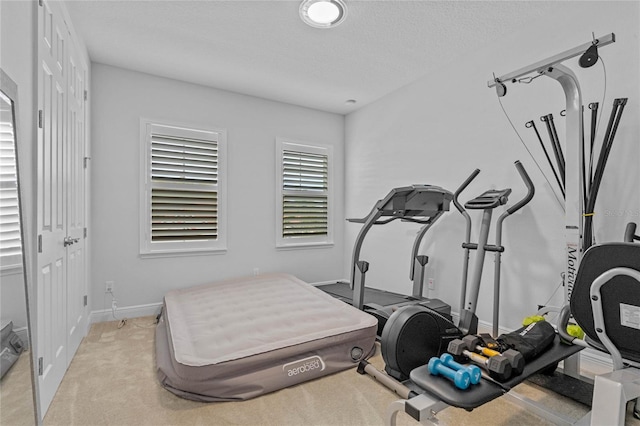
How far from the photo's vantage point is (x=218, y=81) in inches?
151

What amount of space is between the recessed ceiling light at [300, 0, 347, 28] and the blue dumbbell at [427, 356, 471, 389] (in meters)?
2.51

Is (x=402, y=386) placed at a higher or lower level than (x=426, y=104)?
Answer: lower

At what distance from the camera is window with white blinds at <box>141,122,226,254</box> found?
12.1ft

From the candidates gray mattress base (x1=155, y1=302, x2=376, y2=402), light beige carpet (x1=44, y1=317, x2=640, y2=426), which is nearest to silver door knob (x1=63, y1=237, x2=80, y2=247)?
light beige carpet (x1=44, y1=317, x2=640, y2=426)

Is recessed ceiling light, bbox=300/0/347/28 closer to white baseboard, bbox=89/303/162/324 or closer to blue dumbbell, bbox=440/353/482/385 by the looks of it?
blue dumbbell, bbox=440/353/482/385

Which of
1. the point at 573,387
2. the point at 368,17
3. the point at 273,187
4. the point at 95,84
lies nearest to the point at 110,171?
the point at 95,84

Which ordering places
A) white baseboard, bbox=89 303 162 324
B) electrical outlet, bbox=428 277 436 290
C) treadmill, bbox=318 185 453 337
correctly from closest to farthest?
treadmill, bbox=318 185 453 337
white baseboard, bbox=89 303 162 324
electrical outlet, bbox=428 277 436 290

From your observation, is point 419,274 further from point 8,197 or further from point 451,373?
point 8,197

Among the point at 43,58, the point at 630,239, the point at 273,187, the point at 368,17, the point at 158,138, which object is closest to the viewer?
the point at 43,58

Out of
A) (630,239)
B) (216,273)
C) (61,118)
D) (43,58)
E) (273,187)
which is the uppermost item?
(43,58)

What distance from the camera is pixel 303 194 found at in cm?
476

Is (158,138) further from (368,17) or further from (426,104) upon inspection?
(426,104)

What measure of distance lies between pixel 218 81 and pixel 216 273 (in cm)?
233

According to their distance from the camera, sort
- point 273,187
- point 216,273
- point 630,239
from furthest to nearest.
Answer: point 273,187
point 216,273
point 630,239
